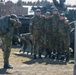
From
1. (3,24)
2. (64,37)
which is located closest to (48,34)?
(64,37)

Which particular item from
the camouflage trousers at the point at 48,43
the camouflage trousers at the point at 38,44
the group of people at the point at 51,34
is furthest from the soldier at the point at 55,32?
the camouflage trousers at the point at 38,44

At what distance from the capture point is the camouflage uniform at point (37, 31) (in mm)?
13711

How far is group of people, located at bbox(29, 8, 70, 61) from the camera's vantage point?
Result: 13633mm

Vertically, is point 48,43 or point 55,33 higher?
point 55,33

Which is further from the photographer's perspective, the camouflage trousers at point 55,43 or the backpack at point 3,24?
the camouflage trousers at point 55,43

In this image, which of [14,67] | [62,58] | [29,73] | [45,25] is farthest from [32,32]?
[29,73]

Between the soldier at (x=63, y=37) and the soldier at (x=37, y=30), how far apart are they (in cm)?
77

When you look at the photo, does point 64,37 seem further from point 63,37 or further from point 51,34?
point 51,34

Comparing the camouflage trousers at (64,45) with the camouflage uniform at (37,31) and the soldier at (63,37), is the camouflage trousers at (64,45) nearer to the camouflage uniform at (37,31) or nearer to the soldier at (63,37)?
the soldier at (63,37)

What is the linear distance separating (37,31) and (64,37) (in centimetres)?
110

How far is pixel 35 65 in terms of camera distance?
12.0m

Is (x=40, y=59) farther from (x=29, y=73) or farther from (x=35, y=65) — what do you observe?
(x=29, y=73)

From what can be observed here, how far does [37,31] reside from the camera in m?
13.9

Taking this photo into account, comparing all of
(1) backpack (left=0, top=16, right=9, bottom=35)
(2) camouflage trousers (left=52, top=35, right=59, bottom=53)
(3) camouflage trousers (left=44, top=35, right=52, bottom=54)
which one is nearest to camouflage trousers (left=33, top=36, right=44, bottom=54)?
(3) camouflage trousers (left=44, top=35, right=52, bottom=54)
